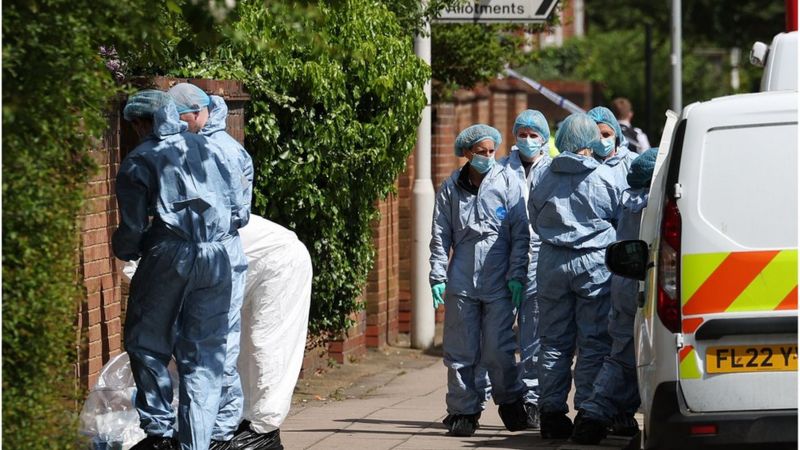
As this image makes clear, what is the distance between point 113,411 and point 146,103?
56.9 inches

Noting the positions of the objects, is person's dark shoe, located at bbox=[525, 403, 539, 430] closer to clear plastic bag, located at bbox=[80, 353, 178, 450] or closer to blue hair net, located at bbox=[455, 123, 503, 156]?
blue hair net, located at bbox=[455, 123, 503, 156]

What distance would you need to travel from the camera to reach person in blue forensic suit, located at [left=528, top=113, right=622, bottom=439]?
8.41 metres

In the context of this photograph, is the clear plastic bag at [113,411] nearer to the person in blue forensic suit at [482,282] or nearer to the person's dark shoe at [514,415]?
the person in blue forensic suit at [482,282]

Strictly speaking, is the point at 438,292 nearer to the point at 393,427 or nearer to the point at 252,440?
the point at 393,427

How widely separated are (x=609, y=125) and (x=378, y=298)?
352cm

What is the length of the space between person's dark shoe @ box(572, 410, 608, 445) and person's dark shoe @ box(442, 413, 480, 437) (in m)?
0.66

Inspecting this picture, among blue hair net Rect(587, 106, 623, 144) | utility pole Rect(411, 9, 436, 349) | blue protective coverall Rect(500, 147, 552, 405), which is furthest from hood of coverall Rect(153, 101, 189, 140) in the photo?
utility pole Rect(411, 9, 436, 349)

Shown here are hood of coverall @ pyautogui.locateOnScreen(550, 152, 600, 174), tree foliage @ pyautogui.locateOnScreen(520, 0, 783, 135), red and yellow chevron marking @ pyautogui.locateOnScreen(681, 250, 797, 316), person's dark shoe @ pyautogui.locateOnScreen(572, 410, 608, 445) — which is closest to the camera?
red and yellow chevron marking @ pyautogui.locateOnScreen(681, 250, 797, 316)

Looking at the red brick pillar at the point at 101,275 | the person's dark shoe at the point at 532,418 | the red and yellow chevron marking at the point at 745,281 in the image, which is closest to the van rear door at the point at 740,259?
the red and yellow chevron marking at the point at 745,281

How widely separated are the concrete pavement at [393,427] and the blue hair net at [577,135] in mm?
1547

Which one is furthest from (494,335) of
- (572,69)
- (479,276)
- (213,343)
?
(572,69)

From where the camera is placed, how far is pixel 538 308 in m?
8.73

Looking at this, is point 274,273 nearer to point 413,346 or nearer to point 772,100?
point 772,100

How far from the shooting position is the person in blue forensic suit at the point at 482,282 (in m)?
8.92
